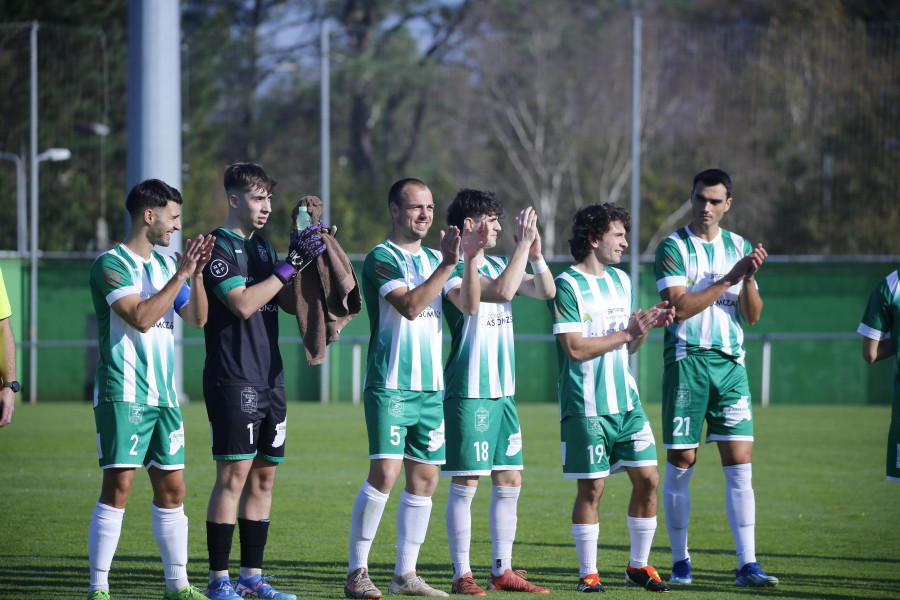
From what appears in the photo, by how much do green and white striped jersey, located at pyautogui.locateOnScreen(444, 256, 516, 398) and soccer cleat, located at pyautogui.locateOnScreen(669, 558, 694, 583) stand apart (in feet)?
4.80

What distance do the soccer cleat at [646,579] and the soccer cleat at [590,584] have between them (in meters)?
0.26

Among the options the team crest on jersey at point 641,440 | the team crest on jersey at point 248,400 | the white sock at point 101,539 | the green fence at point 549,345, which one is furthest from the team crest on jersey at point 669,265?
the green fence at point 549,345

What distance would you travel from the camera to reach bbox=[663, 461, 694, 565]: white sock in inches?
269

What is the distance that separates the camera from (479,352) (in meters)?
6.38

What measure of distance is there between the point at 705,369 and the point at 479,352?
1.48 meters

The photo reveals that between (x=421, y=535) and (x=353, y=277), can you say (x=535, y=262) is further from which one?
(x=421, y=535)

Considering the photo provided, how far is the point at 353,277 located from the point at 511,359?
1066mm

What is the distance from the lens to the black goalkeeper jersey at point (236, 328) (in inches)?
231

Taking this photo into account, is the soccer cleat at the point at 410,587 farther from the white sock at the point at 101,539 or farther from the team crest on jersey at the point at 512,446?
the white sock at the point at 101,539

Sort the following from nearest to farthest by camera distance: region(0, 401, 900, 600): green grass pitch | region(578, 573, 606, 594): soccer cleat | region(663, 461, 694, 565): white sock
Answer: region(578, 573, 606, 594): soccer cleat → region(0, 401, 900, 600): green grass pitch → region(663, 461, 694, 565): white sock

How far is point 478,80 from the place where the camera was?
3162 centimetres

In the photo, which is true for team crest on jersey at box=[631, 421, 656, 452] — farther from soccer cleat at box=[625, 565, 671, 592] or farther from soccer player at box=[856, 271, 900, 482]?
soccer player at box=[856, 271, 900, 482]

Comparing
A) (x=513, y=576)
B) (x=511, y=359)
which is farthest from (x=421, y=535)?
(x=511, y=359)

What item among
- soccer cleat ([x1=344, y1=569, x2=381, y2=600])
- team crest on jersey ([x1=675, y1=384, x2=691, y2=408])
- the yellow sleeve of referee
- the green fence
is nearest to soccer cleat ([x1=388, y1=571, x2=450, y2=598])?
soccer cleat ([x1=344, y1=569, x2=381, y2=600])
